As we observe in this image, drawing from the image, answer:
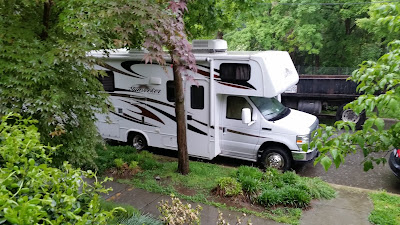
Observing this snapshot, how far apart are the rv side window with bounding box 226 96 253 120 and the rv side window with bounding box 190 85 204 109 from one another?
2.28 feet

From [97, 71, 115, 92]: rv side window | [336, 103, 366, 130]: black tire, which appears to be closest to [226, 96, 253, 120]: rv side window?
[97, 71, 115, 92]: rv side window

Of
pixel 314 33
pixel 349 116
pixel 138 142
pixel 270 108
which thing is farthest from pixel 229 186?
pixel 314 33

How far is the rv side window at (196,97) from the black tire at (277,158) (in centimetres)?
204

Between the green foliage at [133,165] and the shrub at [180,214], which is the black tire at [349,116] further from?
the shrub at [180,214]

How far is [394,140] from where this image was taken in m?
2.80

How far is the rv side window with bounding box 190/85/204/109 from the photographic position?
8578mm

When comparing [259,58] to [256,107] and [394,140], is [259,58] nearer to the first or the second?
[256,107]

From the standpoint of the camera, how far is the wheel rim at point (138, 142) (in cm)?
991

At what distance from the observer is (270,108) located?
8867 millimetres

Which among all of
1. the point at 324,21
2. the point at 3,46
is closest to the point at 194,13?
the point at 3,46

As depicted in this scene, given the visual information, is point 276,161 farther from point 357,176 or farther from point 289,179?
point 357,176

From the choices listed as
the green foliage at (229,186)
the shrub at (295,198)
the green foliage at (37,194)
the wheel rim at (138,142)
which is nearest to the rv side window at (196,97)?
the wheel rim at (138,142)

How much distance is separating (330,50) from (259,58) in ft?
48.4

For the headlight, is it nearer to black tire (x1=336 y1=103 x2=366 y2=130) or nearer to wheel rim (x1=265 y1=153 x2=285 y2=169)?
wheel rim (x1=265 y1=153 x2=285 y2=169)
